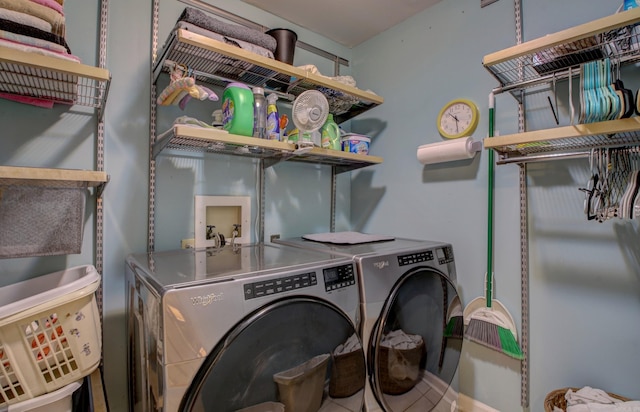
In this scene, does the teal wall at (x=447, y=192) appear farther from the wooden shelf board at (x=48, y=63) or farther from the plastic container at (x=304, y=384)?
the plastic container at (x=304, y=384)

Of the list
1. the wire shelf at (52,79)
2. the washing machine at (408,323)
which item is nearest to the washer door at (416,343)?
the washing machine at (408,323)

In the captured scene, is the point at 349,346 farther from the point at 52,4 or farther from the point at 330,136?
the point at 52,4

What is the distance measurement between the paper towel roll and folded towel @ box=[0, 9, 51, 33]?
67.3 inches

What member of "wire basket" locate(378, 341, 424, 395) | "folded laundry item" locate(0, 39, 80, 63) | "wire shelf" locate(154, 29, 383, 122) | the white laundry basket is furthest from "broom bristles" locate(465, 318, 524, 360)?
"folded laundry item" locate(0, 39, 80, 63)

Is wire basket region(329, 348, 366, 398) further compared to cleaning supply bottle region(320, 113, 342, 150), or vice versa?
cleaning supply bottle region(320, 113, 342, 150)

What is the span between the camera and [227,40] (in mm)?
1396

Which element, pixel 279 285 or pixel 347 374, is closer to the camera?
pixel 279 285

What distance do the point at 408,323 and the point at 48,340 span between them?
126cm

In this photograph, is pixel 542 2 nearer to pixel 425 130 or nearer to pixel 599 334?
pixel 425 130

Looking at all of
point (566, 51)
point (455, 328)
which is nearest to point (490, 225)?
point (455, 328)

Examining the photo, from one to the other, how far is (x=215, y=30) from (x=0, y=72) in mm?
760

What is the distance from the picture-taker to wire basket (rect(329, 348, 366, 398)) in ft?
3.62

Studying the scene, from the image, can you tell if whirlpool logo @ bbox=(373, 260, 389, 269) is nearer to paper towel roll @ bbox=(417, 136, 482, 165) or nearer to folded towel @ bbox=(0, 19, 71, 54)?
paper towel roll @ bbox=(417, 136, 482, 165)

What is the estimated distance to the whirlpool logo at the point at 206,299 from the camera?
2.74 ft
